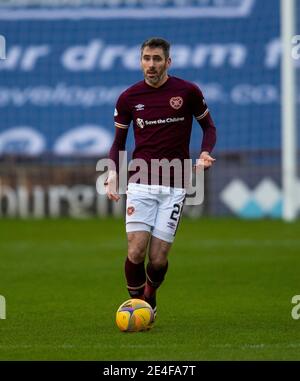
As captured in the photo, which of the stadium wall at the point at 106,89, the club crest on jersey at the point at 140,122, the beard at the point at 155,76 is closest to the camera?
the beard at the point at 155,76

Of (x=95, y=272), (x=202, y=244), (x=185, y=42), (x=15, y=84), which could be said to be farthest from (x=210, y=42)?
(x=95, y=272)

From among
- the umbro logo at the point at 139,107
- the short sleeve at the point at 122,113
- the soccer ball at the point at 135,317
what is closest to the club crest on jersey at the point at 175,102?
the umbro logo at the point at 139,107

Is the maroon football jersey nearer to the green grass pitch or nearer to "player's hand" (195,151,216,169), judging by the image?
"player's hand" (195,151,216,169)

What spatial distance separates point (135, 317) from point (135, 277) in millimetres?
518

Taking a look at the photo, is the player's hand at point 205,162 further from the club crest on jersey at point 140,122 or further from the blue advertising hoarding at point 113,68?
the blue advertising hoarding at point 113,68

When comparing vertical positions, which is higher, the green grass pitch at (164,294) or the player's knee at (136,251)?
the player's knee at (136,251)

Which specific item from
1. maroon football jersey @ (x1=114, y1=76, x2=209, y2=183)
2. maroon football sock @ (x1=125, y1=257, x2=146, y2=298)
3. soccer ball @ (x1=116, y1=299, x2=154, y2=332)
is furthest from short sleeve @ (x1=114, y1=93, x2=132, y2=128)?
soccer ball @ (x1=116, y1=299, x2=154, y2=332)

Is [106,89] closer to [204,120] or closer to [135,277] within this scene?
[204,120]

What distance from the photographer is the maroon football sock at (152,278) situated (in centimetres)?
992

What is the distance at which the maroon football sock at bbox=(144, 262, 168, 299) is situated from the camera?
9922 mm

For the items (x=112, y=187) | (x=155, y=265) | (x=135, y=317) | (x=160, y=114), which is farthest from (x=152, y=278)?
(x=160, y=114)
